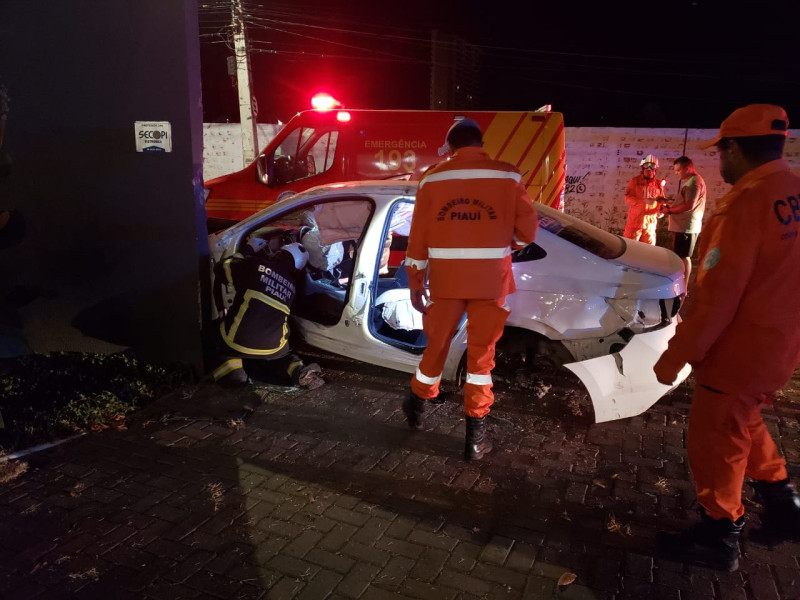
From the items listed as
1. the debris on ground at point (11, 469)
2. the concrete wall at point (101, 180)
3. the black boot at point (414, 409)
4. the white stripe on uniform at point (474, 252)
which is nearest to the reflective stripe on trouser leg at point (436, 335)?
the black boot at point (414, 409)

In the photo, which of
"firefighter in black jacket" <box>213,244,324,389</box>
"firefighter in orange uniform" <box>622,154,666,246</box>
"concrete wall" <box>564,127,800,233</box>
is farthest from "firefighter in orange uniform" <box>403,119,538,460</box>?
"concrete wall" <box>564,127,800,233</box>

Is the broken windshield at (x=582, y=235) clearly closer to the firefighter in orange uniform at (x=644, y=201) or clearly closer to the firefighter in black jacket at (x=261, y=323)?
the firefighter in black jacket at (x=261, y=323)

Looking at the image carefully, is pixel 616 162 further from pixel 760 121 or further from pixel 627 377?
pixel 760 121

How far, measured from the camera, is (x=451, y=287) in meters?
3.25

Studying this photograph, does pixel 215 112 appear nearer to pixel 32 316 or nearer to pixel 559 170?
pixel 559 170

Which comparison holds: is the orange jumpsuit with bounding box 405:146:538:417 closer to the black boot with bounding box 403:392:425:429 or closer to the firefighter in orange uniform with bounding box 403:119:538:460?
the firefighter in orange uniform with bounding box 403:119:538:460

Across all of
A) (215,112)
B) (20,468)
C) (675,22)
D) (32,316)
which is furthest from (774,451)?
(215,112)

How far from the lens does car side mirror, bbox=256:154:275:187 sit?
8633mm

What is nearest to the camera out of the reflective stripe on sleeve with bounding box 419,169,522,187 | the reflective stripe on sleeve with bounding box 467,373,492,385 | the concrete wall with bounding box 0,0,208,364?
the reflective stripe on sleeve with bounding box 419,169,522,187

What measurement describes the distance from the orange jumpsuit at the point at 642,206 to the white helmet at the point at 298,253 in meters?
5.40

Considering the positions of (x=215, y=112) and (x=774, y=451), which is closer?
(x=774, y=451)

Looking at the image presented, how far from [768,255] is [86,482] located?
11.8ft

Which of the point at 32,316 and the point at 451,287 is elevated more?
the point at 451,287

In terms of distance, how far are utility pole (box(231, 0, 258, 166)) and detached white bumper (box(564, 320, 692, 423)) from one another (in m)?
12.6
